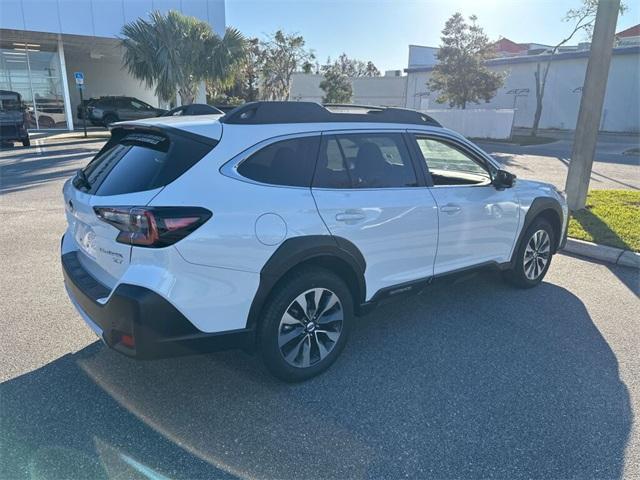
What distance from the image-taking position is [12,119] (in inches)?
657

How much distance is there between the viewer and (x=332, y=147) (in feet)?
10.7

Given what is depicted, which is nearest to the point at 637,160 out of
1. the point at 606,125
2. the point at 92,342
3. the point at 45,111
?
the point at 606,125

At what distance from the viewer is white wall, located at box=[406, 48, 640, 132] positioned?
30.2 metres

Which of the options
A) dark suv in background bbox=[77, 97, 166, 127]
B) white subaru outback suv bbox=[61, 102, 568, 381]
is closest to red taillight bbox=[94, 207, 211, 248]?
white subaru outback suv bbox=[61, 102, 568, 381]

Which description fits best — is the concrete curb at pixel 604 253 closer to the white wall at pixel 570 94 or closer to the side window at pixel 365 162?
the side window at pixel 365 162

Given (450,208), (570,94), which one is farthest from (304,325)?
(570,94)

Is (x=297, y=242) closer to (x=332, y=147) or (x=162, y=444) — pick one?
(x=332, y=147)

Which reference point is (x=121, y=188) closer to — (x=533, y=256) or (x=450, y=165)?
(x=450, y=165)

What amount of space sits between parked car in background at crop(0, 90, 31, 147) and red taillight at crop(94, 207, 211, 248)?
17.7 metres

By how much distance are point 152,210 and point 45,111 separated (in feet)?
92.7

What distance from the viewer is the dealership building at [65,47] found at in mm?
21094

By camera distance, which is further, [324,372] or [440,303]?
[440,303]

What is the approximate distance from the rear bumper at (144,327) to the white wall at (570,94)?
32.9m

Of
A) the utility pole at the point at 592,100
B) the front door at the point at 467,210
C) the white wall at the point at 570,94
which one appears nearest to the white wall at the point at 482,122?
the white wall at the point at 570,94
